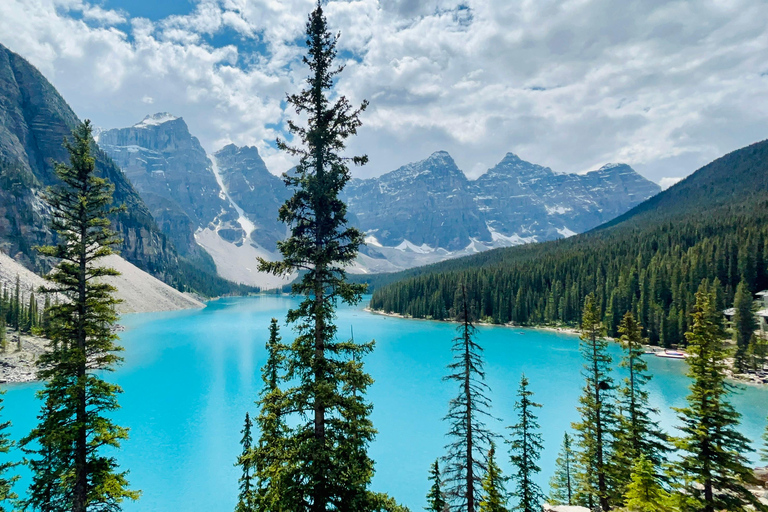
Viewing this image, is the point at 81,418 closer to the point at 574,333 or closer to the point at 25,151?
the point at 574,333

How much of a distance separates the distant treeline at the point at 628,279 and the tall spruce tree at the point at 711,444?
214ft

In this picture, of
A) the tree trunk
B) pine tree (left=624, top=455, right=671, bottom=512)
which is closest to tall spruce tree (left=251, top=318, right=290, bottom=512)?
the tree trunk

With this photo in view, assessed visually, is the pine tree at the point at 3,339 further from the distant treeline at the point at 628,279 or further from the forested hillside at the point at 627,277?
the distant treeline at the point at 628,279

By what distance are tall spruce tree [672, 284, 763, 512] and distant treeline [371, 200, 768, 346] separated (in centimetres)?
6517

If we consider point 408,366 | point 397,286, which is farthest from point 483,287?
point 408,366

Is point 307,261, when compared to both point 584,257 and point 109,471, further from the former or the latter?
point 584,257

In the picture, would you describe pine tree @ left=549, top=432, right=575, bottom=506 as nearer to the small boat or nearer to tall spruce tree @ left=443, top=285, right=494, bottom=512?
tall spruce tree @ left=443, top=285, right=494, bottom=512

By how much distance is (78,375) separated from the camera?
12.6 metres

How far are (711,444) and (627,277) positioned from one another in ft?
299

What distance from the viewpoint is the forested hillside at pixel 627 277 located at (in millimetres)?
77750

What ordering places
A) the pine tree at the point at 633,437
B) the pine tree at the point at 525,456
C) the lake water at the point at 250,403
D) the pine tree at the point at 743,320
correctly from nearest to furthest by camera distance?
the pine tree at the point at 633,437, the pine tree at the point at 525,456, the lake water at the point at 250,403, the pine tree at the point at 743,320

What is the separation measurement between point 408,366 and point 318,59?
58.0 meters

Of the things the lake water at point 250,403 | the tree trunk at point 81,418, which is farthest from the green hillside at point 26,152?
the tree trunk at point 81,418

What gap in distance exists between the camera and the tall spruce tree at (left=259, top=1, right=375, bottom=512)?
9094 mm
